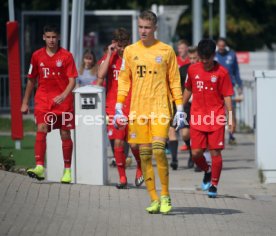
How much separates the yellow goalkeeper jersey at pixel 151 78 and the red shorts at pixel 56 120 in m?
1.99

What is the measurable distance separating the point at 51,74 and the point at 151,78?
7.20 feet

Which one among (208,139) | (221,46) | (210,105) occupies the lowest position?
(208,139)

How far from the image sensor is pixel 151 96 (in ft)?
35.8

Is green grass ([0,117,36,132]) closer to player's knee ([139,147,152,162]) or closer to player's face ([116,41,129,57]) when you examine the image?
player's face ([116,41,129,57])

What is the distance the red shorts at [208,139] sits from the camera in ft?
41.4

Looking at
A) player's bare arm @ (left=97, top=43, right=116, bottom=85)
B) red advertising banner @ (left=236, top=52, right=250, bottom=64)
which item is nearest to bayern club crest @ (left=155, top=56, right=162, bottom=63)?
player's bare arm @ (left=97, top=43, right=116, bottom=85)

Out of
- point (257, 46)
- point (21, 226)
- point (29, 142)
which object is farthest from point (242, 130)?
point (257, 46)

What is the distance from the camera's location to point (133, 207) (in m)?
11.5

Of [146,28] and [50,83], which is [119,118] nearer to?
[146,28]

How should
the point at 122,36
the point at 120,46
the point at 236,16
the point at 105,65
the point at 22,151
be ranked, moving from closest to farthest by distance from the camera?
1. the point at 122,36
2. the point at 120,46
3. the point at 105,65
4. the point at 22,151
5. the point at 236,16

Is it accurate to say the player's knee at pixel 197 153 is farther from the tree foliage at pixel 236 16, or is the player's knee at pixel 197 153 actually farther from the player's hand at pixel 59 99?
the tree foliage at pixel 236 16

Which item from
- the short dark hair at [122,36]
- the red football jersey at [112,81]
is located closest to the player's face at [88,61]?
the red football jersey at [112,81]

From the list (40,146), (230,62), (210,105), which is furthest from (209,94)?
(230,62)

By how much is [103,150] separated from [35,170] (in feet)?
3.62
